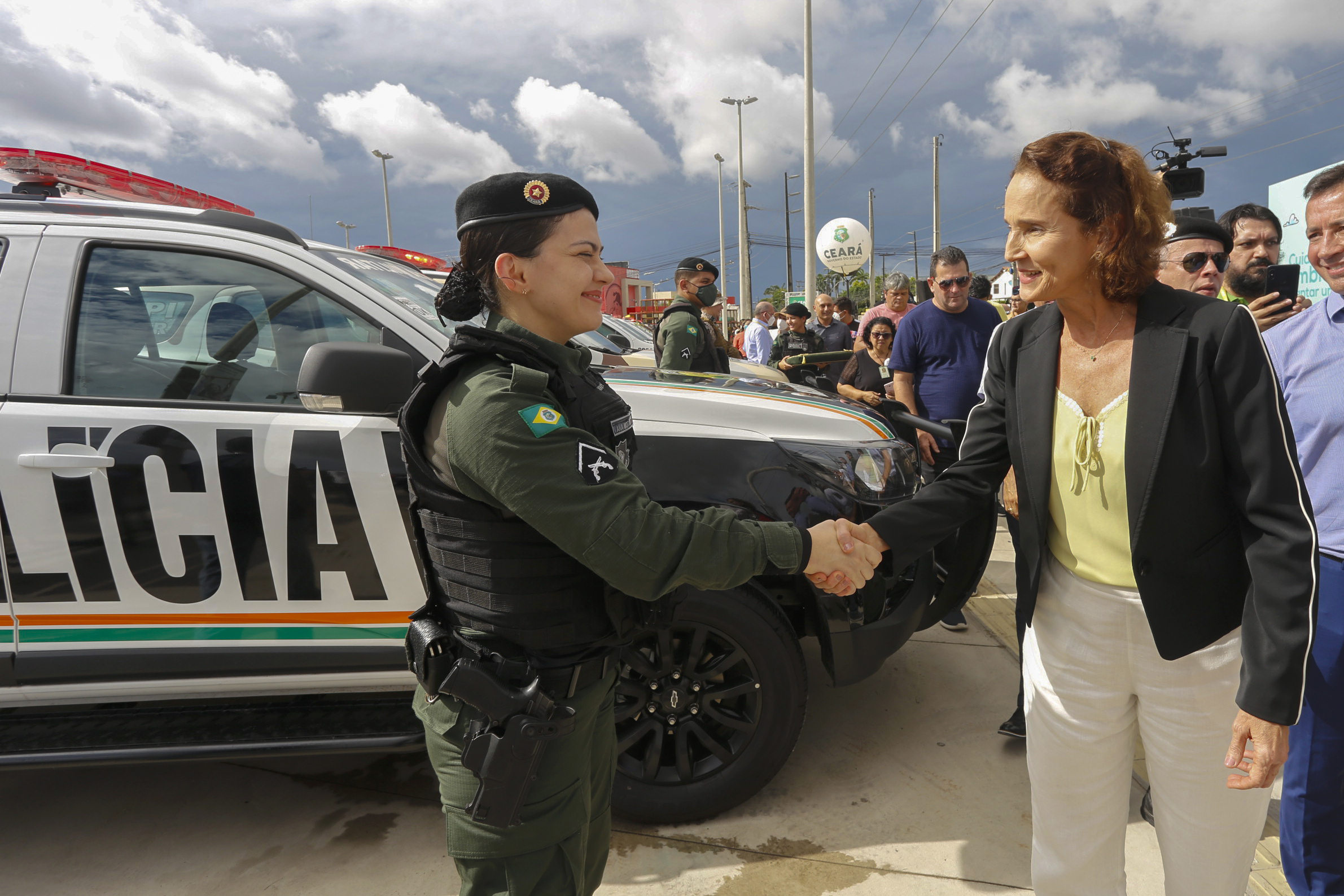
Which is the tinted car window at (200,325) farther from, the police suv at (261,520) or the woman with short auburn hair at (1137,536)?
the woman with short auburn hair at (1137,536)

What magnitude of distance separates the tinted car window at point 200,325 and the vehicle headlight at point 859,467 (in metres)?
1.37

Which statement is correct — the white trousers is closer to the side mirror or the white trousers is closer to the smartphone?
the side mirror

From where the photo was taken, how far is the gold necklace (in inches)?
62.0

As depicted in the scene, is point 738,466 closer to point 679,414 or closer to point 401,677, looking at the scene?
point 679,414

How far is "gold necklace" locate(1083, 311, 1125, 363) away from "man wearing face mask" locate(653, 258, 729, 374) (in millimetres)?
2835

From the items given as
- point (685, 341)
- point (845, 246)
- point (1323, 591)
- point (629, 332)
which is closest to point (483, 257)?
point (1323, 591)

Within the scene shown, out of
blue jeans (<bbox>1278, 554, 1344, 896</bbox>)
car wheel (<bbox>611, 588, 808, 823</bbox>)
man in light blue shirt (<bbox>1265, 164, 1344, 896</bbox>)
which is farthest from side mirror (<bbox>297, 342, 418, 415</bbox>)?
blue jeans (<bbox>1278, 554, 1344, 896</bbox>)

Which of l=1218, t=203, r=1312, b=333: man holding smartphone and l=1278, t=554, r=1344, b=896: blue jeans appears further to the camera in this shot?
l=1218, t=203, r=1312, b=333: man holding smartphone

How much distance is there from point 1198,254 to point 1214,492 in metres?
1.66

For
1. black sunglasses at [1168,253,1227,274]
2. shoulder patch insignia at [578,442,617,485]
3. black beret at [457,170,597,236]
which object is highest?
black beret at [457,170,597,236]

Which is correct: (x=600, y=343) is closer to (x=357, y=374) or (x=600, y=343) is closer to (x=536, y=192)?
(x=357, y=374)

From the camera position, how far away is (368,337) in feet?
7.95

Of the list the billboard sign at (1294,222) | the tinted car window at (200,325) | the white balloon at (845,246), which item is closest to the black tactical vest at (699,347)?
the tinted car window at (200,325)

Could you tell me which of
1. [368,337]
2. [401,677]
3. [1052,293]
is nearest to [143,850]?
A: [401,677]
